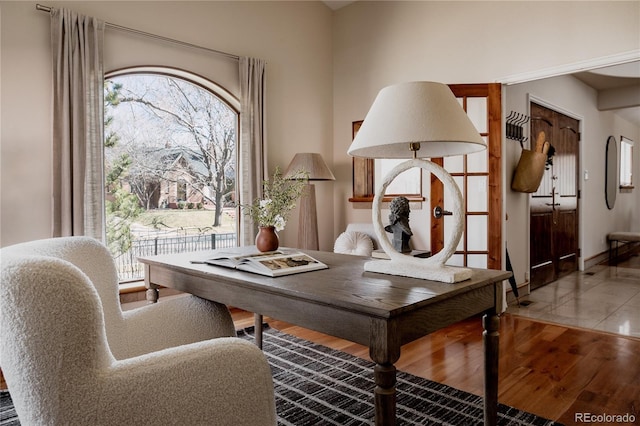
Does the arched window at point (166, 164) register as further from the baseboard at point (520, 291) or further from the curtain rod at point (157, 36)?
the baseboard at point (520, 291)

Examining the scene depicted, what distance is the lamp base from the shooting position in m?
1.41

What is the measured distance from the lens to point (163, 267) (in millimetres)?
1937

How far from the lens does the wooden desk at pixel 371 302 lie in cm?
113

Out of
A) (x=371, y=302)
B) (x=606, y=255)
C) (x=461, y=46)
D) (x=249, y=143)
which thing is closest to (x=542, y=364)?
(x=371, y=302)

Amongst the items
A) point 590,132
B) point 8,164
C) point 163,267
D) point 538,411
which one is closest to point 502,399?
point 538,411

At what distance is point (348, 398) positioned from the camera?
7.07 ft

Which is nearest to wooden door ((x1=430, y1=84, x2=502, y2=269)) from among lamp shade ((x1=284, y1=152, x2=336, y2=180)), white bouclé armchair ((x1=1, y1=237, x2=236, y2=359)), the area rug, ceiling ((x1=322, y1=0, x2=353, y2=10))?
lamp shade ((x1=284, y1=152, x2=336, y2=180))

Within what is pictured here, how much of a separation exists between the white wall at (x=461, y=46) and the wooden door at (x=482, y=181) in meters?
0.19

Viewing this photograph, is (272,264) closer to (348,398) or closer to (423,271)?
(423,271)

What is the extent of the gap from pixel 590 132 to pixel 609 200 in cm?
131

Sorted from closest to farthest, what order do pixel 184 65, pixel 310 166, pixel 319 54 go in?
pixel 184 65, pixel 310 166, pixel 319 54

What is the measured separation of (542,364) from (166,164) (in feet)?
10.4

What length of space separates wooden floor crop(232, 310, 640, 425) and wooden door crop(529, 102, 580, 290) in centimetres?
169

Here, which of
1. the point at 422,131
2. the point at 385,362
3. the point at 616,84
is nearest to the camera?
the point at 385,362
